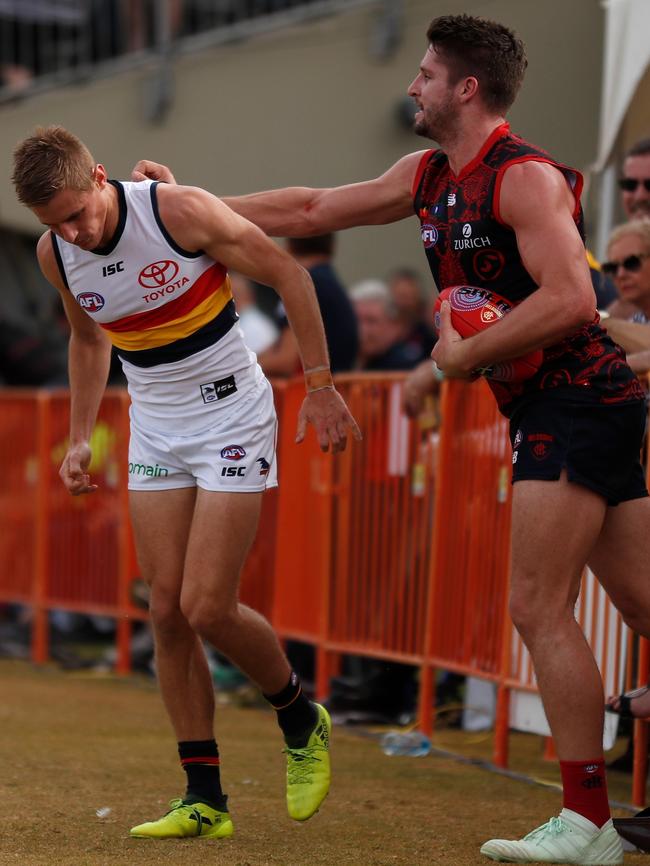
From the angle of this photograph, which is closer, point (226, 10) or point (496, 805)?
point (496, 805)

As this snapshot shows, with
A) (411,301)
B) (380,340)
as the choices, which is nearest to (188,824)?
(380,340)

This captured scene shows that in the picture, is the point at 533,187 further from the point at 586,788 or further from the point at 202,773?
the point at 202,773

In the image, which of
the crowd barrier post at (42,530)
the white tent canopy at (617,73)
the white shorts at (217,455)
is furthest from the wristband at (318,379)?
the crowd barrier post at (42,530)

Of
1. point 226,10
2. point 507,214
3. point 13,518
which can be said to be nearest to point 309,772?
point 507,214

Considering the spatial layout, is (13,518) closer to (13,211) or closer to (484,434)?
(13,211)

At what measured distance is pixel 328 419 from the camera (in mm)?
5137

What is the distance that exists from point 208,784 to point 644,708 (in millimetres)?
1557

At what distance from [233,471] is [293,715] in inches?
36.1

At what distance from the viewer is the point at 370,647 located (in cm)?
820

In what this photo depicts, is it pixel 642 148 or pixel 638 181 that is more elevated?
pixel 642 148

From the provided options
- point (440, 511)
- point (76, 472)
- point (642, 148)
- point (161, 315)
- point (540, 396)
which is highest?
point (642, 148)

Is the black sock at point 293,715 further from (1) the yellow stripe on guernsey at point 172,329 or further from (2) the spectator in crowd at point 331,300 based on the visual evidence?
(2) the spectator in crowd at point 331,300

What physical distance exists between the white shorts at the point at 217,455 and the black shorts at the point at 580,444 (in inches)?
38.0

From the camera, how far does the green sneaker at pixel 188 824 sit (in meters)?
5.16
